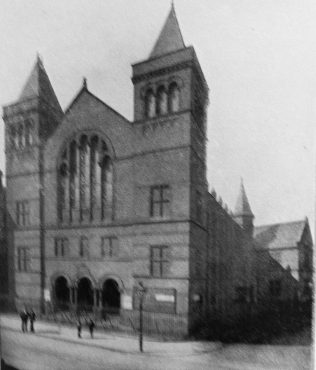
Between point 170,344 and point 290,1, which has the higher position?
point 290,1

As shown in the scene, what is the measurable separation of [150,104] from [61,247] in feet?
6.95

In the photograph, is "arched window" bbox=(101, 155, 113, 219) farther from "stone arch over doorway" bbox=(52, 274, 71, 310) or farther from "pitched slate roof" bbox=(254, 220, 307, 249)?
"pitched slate roof" bbox=(254, 220, 307, 249)

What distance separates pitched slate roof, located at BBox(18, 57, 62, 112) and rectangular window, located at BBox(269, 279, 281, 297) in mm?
3153

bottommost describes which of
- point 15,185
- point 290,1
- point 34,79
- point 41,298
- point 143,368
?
point 143,368

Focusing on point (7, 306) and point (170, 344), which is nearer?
point (170, 344)

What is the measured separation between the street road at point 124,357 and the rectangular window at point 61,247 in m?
1.07

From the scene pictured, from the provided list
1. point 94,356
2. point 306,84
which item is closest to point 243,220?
point 306,84

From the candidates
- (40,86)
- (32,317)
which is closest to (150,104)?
(40,86)

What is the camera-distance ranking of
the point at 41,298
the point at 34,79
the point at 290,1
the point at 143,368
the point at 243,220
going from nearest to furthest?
1. the point at 290,1
2. the point at 243,220
3. the point at 143,368
4. the point at 34,79
5. the point at 41,298

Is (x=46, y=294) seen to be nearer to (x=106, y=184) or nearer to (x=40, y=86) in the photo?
(x=106, y=184)

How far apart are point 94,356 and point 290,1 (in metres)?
4.36

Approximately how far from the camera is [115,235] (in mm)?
3676

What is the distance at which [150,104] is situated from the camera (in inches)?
136

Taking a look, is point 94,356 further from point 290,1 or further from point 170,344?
point 290,1
